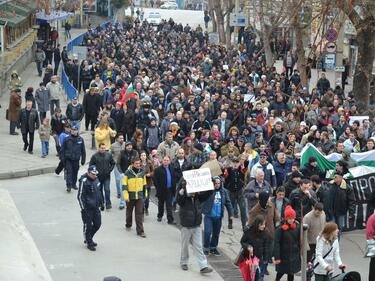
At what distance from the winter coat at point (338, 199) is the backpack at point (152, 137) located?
20.5ft

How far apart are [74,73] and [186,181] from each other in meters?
21.4

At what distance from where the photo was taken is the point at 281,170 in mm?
16406

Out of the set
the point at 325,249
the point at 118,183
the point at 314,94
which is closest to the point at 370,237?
the point at 325,249

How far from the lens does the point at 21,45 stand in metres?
41.4

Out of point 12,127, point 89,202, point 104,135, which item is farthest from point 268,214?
point 12,127

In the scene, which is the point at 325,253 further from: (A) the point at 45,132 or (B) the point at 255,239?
(A) the point at 45,132

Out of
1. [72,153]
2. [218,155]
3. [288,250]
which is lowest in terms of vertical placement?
[288,250]

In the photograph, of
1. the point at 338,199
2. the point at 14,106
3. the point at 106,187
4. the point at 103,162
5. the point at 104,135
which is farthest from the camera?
the point at 14,106

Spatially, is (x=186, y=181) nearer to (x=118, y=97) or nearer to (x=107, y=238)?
(x=107, y=238)

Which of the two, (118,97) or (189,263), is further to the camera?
(118,97)

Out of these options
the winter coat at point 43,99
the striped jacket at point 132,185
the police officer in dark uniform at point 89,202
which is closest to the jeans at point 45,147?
the winter coat at point 43,99

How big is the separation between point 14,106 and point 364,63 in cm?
972

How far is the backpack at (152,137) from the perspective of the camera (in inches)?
795

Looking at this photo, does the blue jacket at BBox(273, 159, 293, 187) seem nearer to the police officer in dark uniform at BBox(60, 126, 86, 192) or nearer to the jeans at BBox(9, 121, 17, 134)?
the police officer in dark uniform at BBox(60, 126, 86, 192)
